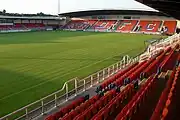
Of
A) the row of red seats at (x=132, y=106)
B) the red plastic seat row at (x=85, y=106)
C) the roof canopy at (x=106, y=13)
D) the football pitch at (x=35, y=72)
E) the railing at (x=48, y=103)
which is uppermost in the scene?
the roof canopy at (x=106, y=13)

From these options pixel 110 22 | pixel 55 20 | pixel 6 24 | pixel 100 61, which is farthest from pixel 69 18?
pixel 100 61

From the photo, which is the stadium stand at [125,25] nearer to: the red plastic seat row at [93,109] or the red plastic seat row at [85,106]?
the red plastic seat row at [85,106]

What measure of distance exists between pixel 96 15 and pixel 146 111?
60.8 metres

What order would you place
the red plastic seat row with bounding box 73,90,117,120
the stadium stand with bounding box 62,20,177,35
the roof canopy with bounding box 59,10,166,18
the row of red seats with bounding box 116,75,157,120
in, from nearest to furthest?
1. the row of red seats with bounding box 116,75,157,120
2. the red plastic seat row with bounding box 73,90,117,120
3. the stadium stand with bounding box 62,20,177,35
4. the roof canopy with bounding box 59,10,166,18

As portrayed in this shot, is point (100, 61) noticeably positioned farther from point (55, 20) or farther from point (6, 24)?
point (55, 20)

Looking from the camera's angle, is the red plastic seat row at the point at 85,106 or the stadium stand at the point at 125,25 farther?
the stadium stand at the point at 125,25

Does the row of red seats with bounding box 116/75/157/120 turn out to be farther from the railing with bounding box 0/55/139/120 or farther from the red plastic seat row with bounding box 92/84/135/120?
the railing with bounding box 0/55/139/120

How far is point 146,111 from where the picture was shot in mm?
6238

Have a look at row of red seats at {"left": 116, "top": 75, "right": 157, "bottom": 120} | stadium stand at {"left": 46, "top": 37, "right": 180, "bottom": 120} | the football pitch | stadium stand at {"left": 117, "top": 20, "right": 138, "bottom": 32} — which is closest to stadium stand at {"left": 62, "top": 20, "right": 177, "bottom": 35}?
stadium stand at {"left": 117, "top": 20, "right": 138, "bottom": 32}

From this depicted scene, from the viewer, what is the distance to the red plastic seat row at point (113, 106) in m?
5.51

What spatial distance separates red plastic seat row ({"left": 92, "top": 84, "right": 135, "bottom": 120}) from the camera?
5.51 m

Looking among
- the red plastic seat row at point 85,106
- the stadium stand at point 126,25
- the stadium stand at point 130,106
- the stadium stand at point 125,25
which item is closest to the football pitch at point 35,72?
the red plastic seat row at point 85,106

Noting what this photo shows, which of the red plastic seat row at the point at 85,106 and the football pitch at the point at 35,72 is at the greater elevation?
the red plastic seat row at the point at 85,106

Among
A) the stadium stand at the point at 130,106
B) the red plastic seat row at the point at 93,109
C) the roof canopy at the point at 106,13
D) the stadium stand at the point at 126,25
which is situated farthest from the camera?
the roof canopy at the point at 106,13
